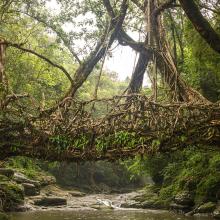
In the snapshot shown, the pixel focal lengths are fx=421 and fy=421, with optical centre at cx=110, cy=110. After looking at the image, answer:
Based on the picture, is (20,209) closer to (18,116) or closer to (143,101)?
(18,116)

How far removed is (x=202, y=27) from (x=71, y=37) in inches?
383

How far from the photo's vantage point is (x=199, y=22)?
822cm

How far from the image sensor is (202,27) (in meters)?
8.30

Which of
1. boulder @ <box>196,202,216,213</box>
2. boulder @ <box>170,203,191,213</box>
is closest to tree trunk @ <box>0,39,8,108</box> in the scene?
boulder @ <box>196,202,216,213</box>

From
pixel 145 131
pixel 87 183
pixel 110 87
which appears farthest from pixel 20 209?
pixel 110 87

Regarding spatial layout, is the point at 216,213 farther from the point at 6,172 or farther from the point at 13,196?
the point at 6,172

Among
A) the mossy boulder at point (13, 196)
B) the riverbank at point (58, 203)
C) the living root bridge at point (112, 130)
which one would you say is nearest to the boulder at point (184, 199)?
the riverbank at point (58, 203)

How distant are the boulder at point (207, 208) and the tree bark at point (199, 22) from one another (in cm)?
850

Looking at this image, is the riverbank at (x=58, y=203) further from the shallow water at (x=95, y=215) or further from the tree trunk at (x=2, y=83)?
the tree trunk at (x=2, y=83)

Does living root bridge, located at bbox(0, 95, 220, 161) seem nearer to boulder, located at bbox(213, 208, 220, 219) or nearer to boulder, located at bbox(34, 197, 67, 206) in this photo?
boulder, located at bbox(213, 208, 220, 219)

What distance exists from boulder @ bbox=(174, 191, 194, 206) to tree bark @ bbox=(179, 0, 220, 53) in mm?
10135

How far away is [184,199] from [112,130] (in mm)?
9996

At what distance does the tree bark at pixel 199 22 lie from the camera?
8031 mm

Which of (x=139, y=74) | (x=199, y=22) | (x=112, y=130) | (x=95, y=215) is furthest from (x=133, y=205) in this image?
(x=199, y=22)
